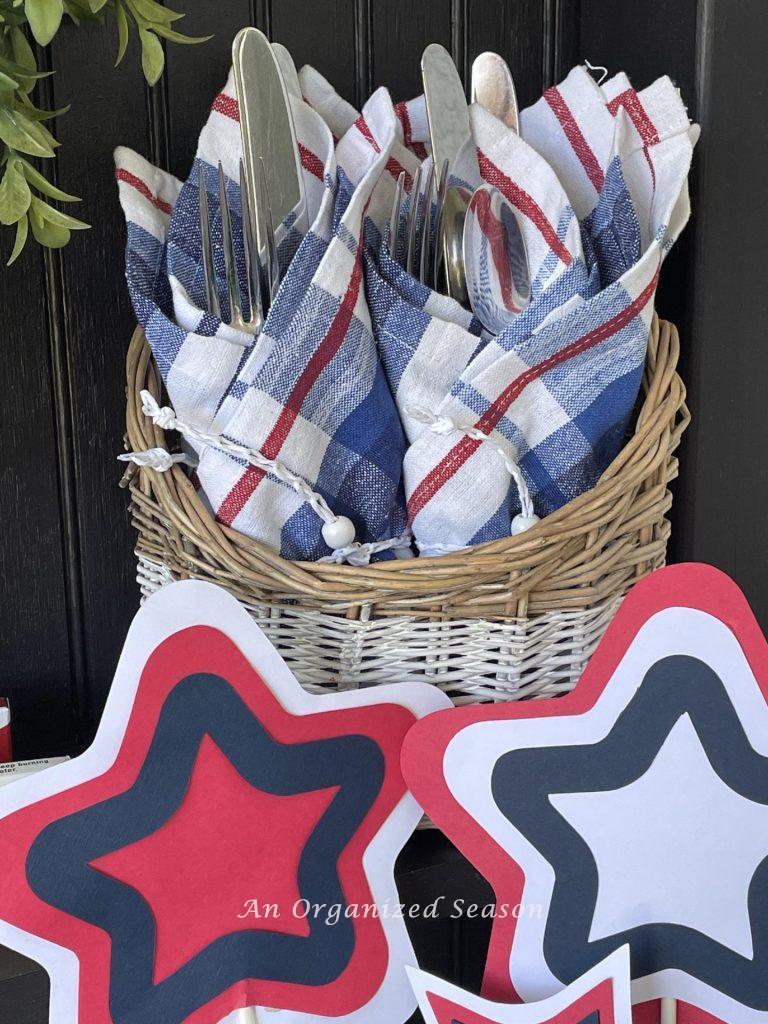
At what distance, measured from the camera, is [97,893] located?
1.53 feet

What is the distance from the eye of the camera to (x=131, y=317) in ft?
2.28

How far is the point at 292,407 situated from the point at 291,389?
0.01m

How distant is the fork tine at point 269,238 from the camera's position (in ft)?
1.81

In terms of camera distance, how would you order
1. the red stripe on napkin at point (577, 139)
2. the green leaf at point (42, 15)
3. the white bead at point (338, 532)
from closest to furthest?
the green leaf at point (42, 15), the white bead at point (338, 532), the red stripe on napkin at point (577, 139)

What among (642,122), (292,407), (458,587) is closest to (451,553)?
(458,587)

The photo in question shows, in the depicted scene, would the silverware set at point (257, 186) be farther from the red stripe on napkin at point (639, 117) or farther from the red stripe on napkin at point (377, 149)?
the red stripe on napkin at point (639, 117)

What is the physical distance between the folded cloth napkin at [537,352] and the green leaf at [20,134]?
19 cm

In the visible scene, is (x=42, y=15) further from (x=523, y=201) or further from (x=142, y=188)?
(x=523, y=201)

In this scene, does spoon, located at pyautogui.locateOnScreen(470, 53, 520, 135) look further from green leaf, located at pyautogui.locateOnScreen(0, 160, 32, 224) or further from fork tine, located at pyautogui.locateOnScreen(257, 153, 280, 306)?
green leaf, located at pyautogui.locateOnScreen(0, 160, 32, 224)

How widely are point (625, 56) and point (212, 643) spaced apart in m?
0.56

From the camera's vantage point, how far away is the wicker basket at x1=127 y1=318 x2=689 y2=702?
53 cm

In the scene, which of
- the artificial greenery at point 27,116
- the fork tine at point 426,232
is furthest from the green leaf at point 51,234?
the fork tine at point 426,232

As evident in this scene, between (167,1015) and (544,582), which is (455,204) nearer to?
(544,582)

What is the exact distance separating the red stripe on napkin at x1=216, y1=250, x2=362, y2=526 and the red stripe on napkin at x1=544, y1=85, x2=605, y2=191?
0.21 meters
